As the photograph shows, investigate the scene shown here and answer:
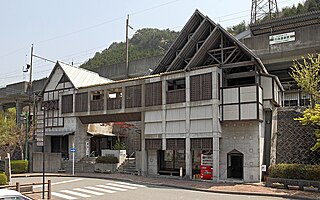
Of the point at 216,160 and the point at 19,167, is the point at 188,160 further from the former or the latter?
the point at 19,167

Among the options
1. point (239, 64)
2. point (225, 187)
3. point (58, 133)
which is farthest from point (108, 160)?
Answer: point (239, 64)

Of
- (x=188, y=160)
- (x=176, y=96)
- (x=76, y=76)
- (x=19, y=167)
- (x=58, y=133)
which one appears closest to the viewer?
(x=188, y=160)

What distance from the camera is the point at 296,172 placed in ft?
66.2

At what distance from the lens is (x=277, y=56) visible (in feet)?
112

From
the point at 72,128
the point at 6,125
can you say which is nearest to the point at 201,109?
the point at 72,128

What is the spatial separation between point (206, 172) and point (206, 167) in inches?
14.0

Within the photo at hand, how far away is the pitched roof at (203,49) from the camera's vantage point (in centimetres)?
2520

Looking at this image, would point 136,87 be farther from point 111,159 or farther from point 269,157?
point 269,157

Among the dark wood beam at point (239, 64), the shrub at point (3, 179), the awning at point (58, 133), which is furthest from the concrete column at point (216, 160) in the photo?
the awning at point (58, 133)

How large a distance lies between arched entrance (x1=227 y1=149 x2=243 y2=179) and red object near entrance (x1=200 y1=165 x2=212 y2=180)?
53.7 inches

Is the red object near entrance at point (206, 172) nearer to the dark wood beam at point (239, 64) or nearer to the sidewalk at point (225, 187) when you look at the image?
the sidewalk at point (225, 187)

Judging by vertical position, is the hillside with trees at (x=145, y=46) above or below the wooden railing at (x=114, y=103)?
above

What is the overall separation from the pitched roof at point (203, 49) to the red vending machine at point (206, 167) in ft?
22.5

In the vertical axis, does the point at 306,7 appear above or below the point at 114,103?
above
